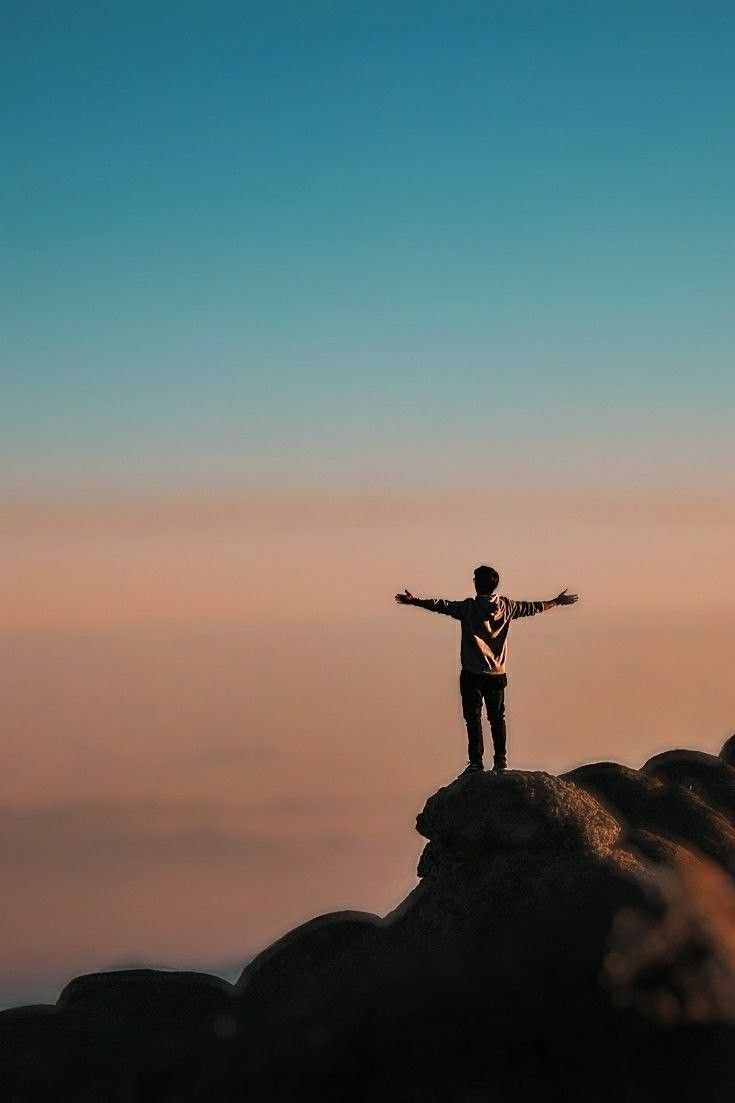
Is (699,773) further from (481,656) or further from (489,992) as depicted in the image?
(489,992)

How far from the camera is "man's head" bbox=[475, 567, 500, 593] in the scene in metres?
17.6

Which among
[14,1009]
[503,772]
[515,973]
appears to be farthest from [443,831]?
[14,1009]

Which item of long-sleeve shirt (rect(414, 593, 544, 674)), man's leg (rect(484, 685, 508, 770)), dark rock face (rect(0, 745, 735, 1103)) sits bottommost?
dark rock face (rect(0, 745, 735, 1103))

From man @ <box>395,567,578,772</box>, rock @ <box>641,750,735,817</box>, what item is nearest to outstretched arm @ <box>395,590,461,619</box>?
man @ <box>395,567,578,772</box>

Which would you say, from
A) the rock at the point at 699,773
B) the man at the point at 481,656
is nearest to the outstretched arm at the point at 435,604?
the man at the point at 481,656

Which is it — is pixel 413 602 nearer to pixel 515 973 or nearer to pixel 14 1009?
pixel 515 973

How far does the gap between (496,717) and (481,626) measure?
1.14 meters

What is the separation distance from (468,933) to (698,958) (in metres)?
2.47

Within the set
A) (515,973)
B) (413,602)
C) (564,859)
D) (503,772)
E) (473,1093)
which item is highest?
(413,602)

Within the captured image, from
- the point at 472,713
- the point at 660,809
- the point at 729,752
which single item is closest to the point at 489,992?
the point at 472,713

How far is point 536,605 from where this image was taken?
1791 cm

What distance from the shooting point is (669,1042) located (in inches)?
548

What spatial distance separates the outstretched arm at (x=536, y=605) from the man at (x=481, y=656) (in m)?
0.10

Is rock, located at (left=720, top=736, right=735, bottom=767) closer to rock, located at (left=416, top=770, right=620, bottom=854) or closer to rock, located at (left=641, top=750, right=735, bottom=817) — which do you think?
rock, located at (left=641, top=750, right=735, bottom=817)
